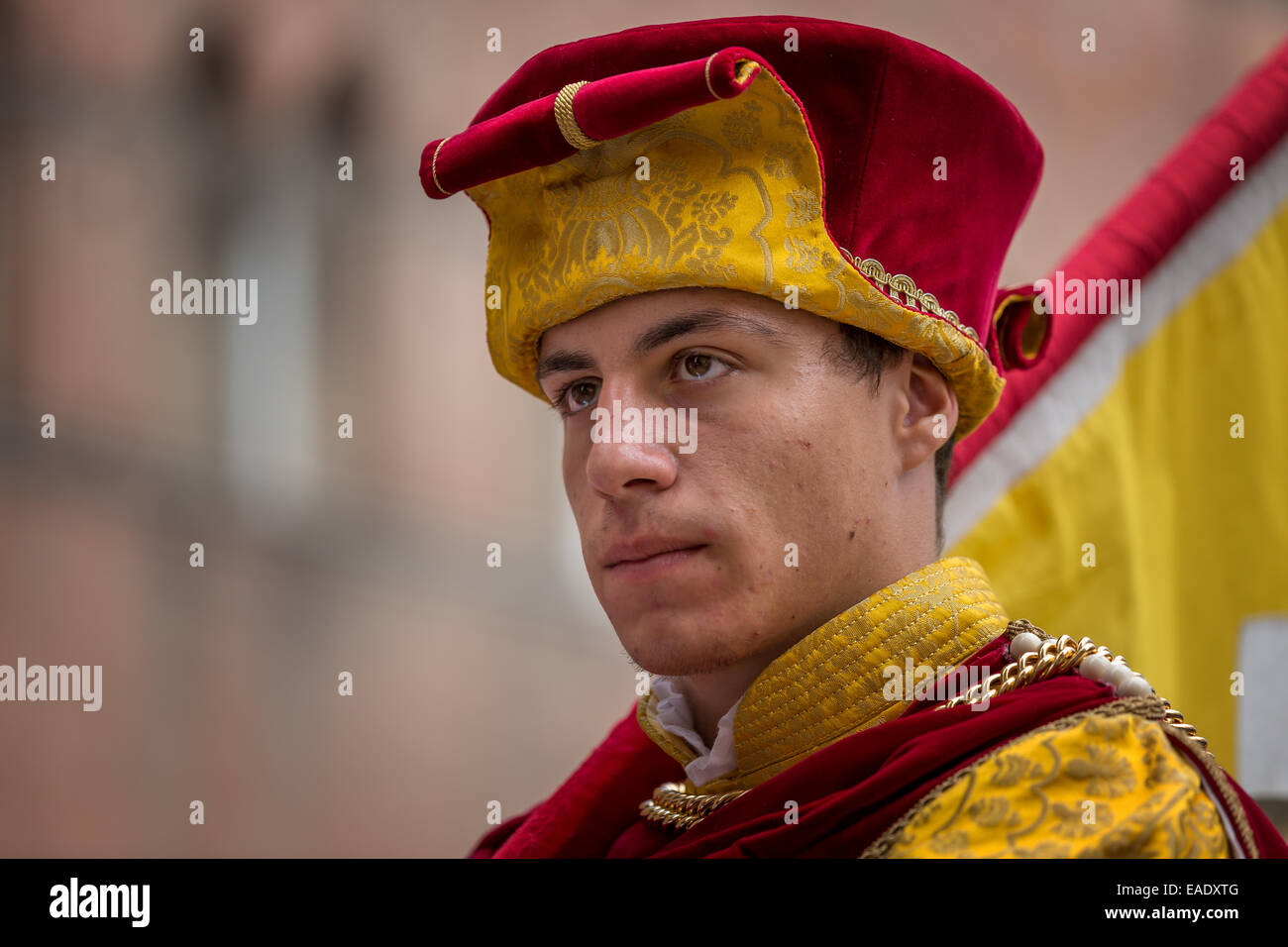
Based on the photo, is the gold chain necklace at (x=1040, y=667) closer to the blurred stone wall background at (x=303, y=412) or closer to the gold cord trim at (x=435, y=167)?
the gold cord trim at (x=435, y=167)

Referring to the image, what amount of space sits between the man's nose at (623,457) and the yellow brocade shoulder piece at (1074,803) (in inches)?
18.4

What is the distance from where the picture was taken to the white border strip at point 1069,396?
85.5 inches

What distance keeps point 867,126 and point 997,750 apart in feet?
2.43

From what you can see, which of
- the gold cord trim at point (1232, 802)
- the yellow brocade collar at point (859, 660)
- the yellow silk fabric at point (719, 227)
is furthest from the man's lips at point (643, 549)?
the gold cord trim at point (1232, 802)

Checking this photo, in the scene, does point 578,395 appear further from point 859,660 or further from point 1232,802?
point 1232,802

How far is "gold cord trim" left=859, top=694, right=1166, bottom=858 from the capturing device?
3.76ft

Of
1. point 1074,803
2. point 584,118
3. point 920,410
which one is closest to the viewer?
point 1074,803

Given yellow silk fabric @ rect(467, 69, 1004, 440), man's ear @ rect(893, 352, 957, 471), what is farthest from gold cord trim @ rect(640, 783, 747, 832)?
yellow silk fabric @ rect(467, 69, 1004, 440)

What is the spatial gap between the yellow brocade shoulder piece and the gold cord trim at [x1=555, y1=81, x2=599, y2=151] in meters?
0.80

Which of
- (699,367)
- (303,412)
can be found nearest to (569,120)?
(699,367)

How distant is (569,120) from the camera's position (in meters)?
1.35

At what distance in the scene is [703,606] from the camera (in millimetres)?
1387

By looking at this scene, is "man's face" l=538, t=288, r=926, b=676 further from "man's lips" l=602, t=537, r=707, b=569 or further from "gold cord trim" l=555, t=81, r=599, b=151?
"gold cord trim" l=555, t=81, r=599, b=151
